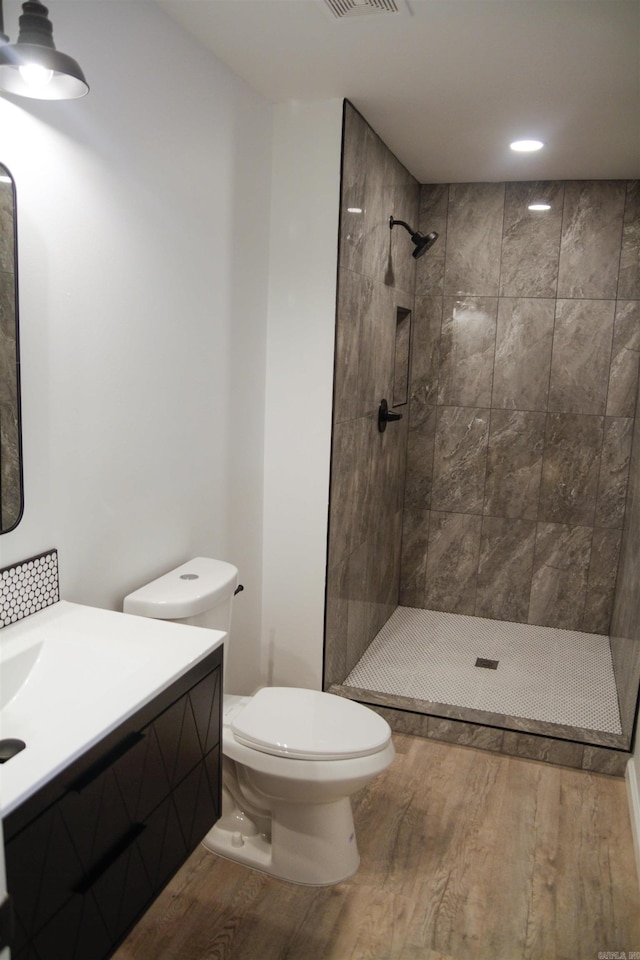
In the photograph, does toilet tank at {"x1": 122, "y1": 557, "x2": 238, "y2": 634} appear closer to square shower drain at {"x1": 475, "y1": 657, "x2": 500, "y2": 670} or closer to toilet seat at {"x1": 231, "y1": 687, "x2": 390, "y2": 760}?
toilet seat at {"x1": 231, "y1": 687, "x2": 390, "y2": 760}

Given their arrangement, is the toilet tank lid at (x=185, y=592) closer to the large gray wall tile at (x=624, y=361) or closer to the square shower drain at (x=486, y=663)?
the square shower drain at (x=486, y=663)

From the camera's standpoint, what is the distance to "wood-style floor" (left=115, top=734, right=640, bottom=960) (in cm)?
200

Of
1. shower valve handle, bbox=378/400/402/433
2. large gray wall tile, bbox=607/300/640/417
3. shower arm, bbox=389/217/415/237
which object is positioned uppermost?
shower arm, bbox=389/217/415/237

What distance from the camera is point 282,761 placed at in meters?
2.07

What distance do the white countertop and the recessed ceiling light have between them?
246 cm

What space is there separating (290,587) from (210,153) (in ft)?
5.33

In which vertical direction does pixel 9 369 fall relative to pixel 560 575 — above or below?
above

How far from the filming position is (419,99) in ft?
8.64

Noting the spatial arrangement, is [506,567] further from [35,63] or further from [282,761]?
[35,63]

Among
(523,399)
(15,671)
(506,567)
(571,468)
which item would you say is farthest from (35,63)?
(506,567)

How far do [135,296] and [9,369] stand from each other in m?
0.53

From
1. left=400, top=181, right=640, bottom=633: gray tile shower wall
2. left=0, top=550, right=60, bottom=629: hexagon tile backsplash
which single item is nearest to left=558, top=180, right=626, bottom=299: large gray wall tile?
left=400, top=181, right=640, bottom=633: gray tile shower wall

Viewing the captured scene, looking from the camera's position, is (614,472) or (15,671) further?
(614,472)

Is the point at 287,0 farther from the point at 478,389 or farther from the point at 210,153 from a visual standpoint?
the point at 478,389
